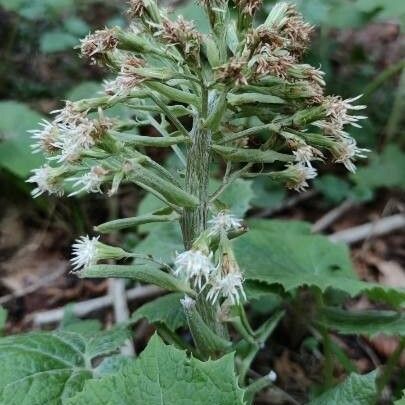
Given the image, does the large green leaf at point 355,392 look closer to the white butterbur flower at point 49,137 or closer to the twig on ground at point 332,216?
the white butterbur flower at point 49,137

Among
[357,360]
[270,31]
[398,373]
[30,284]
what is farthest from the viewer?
[30,284]

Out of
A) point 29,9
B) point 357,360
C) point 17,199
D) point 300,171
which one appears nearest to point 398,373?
point 357,360

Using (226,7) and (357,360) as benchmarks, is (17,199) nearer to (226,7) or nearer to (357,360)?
(357,360)

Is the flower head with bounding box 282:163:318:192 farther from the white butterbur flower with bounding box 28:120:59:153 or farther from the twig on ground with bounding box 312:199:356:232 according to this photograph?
the twig on ground with bounding box 312:199:356:232

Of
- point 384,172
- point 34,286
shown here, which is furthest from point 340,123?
point 34,286

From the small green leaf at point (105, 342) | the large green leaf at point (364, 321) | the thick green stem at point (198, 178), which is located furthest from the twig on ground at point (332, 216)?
the thick green stem at point (198, 178)

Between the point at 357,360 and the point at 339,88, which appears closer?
the point at 357,360
